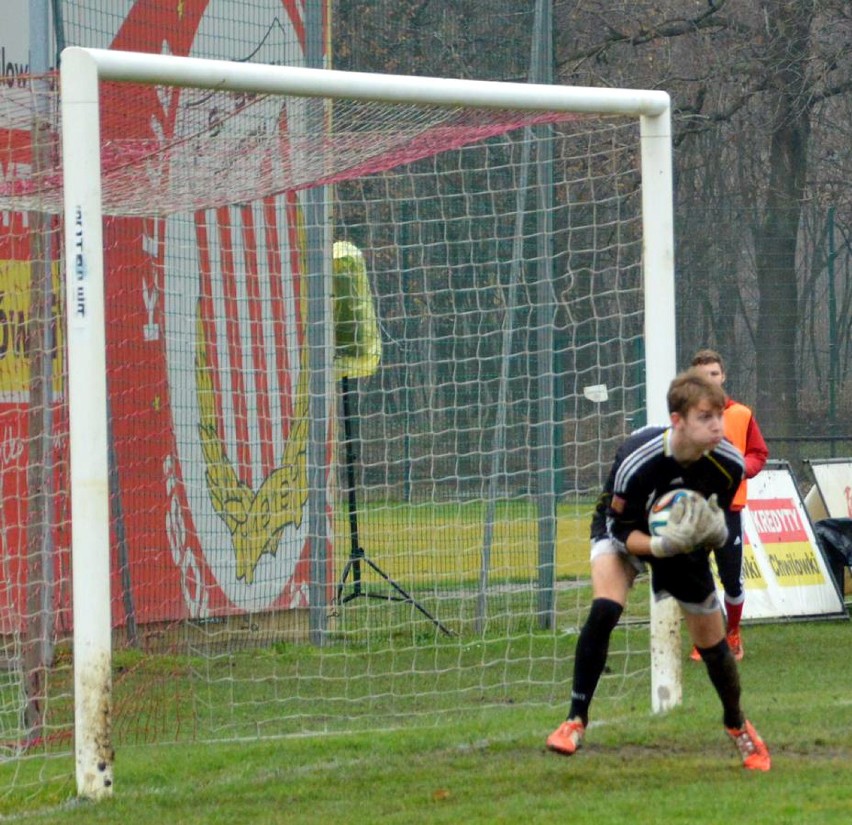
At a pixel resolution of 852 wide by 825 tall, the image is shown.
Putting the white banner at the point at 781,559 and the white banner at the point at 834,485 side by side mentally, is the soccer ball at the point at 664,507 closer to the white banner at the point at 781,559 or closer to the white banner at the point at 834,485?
the white banner at the point at 781,559

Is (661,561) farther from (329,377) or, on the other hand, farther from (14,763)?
(329,377)

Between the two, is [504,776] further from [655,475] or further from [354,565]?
[354,565]

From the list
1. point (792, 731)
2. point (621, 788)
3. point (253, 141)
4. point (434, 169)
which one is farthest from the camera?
point (434, 169)

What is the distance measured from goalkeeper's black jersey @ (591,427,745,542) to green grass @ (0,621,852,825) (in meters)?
1.11

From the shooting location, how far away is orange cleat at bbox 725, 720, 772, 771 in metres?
6.89

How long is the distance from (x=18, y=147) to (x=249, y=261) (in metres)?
2.38

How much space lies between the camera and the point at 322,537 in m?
11.3

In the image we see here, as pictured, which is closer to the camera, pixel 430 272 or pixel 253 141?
pixel 253 141

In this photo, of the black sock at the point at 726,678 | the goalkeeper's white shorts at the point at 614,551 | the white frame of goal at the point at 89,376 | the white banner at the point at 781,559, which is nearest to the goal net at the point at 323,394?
the white frame of goal at the point at 89,376

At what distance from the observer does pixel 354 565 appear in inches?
457

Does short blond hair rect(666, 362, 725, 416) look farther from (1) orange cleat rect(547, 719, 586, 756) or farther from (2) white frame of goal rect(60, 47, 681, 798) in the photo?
(2) white frame of goal rect(60, 47, 681, 798)

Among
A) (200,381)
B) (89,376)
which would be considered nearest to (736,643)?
(200,381)

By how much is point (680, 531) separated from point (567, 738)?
1051 millimetres

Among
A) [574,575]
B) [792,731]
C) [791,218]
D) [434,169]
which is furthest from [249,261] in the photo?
[791,218]
